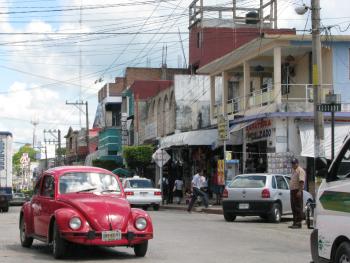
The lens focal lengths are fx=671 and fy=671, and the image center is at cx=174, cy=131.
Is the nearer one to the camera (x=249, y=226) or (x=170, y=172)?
(x=249, y=226)

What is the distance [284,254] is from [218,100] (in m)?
30.1

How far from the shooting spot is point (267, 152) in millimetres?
30250

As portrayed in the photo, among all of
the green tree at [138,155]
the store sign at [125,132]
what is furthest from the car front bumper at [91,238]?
the store sign at [125,132]

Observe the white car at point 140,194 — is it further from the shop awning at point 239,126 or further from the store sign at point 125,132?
the store sign at point 125,132

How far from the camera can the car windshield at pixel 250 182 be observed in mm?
21328

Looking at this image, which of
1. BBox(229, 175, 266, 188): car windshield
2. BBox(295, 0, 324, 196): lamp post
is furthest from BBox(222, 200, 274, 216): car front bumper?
BBox(295, 0, 324, 196): lamp post

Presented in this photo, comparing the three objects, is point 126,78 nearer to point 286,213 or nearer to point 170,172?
point 170,172

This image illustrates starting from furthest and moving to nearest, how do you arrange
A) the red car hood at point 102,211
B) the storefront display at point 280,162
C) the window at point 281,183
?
the storefront display at point 280,162 → the window at point 281,183 → the red car hood at point 102,211

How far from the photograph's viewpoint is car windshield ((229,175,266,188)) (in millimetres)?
21328

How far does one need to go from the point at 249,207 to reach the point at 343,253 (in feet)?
43.3

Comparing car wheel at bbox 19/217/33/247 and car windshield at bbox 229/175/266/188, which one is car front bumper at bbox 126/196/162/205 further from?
car wheel at bbox 19/217/33/247

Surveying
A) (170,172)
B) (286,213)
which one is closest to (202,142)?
(170,172)

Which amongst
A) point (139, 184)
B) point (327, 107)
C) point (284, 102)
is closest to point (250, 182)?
point (327, 107)

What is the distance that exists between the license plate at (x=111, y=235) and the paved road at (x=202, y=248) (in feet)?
1.72
